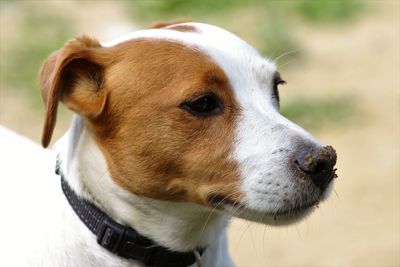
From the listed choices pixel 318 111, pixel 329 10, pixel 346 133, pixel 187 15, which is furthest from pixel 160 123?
pixel 329 10

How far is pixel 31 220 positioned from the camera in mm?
3645

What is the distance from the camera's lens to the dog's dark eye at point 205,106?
3.40 meters

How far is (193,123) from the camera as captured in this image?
3404mm

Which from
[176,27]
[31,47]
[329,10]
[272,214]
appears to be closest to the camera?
[272,214]

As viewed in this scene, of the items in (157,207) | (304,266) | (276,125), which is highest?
(276,125)

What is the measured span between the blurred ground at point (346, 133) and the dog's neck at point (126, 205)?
939 mm

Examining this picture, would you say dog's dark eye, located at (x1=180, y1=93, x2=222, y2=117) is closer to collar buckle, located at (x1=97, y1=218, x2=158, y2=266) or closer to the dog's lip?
the dog's lip

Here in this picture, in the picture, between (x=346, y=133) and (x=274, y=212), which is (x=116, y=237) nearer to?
(x=274, y=212)

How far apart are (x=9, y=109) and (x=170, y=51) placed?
451 cm

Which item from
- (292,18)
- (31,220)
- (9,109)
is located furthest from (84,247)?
(292,18)

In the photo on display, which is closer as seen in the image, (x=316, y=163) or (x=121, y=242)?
(x=316, y=163)

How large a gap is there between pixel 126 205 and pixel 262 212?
1.66ft

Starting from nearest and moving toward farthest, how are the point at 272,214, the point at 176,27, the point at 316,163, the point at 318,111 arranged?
1. the point at 316,163
2. the point at 272,214
3. the point at 176,27
4. the point at 318,111

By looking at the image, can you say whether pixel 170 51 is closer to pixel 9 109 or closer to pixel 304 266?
pixel 304 266
